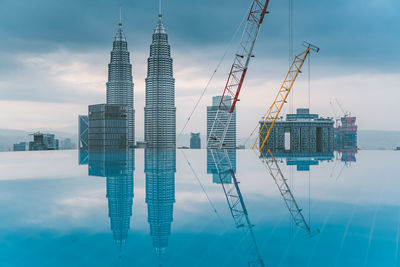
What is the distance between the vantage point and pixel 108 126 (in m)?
107

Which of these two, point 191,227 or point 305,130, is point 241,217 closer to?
point 191,227

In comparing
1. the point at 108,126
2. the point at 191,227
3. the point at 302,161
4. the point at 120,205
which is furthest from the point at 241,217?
the point at 108,126

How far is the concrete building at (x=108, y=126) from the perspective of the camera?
106 metres

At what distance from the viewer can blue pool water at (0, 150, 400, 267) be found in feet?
22.1

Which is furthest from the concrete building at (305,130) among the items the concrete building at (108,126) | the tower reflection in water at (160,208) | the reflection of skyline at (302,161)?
the tower reflection in water at (160,208)

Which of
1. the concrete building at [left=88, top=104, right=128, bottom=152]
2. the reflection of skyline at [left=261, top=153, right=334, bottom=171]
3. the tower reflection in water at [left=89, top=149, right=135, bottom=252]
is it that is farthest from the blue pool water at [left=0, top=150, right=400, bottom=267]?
the concrete building at [left=88, top=104, right=128, bottom=152]

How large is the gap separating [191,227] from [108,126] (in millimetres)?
102674

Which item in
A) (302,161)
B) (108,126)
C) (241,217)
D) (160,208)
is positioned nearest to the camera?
(241,217)

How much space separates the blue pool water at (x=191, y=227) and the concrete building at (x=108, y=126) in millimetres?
92678

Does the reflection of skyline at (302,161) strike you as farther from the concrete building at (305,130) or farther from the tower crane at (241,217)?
the concrete building at (305,130)

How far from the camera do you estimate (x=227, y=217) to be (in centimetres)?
992

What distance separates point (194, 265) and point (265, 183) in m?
11.4

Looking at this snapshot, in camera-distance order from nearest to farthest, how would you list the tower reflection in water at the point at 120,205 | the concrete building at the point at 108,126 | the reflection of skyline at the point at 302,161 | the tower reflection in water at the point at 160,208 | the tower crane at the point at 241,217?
1. the tower crane at the point at 241,217
2. the tower reflection in water at the point at 160,208
3. the tower reflection in water at the point at 120,205
4. the reflection of skyline at the point at 302,161
5. the concrete building at the point at 108,126

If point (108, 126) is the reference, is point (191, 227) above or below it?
below
